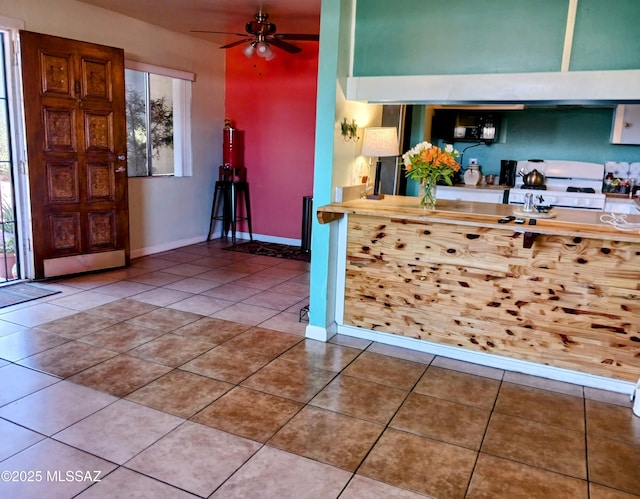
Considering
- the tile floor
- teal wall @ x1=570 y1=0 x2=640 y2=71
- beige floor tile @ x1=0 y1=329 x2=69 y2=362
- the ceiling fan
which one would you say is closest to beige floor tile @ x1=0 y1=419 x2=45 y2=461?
the tile floor

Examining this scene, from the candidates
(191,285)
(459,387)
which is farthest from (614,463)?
(191,285)

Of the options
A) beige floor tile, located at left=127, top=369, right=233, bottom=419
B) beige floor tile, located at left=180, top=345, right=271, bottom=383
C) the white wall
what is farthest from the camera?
the white wall

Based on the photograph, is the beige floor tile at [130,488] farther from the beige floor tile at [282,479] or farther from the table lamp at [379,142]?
the table lamp at [379,142]

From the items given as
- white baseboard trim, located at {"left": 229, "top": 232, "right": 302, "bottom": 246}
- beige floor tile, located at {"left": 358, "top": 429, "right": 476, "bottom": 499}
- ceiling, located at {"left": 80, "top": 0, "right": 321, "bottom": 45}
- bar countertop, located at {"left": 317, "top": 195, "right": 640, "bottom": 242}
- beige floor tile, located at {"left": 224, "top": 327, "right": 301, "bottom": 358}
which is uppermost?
ceiling, located at {"left": 80, "top": 0, "right": 321, "bottom": 45}

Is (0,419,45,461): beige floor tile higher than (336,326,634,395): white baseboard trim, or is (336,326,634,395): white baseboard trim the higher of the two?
(336,326,634,395): white baseboard trim

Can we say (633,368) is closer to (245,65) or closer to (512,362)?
(512,362)

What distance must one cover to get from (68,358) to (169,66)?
3.92 metres

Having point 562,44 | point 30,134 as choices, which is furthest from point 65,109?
point 562,44

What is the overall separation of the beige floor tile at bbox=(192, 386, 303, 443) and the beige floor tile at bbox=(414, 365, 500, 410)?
2.60ft

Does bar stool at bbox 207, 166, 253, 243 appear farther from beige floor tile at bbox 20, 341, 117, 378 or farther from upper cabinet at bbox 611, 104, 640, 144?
upper cabinet at bbox 611, 104, 640, 144

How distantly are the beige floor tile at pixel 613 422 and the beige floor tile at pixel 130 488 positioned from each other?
1990mm

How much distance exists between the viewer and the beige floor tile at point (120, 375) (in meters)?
2.75

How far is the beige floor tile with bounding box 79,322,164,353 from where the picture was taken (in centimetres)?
330

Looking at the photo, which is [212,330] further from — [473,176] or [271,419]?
[473,176]
